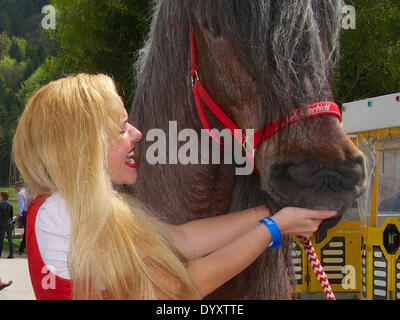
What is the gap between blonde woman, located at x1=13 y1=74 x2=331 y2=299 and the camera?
1.52 meters

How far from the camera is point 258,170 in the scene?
201 cm

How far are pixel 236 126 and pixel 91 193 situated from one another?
0.71 metres

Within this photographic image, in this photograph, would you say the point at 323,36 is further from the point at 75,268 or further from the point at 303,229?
the point at 75,268

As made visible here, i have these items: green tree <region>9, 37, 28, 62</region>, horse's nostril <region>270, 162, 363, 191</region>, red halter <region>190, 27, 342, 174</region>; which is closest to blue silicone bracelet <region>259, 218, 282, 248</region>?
horse's nostril <region>270, 162, 363, 191</region>

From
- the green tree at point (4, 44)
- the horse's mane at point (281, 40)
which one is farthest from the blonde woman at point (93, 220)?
the green tree at point (4, 44)

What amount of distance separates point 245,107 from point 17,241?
15.5 meters

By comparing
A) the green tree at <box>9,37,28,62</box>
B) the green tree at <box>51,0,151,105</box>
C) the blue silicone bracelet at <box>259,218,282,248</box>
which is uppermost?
the green tree at <box>9,37,28,62</box>

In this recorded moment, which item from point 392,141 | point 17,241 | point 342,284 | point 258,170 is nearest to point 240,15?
point 258,170

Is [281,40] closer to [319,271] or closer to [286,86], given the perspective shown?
[286,86]

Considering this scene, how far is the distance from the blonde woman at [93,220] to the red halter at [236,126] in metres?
0.29

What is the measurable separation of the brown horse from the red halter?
0.07 feet

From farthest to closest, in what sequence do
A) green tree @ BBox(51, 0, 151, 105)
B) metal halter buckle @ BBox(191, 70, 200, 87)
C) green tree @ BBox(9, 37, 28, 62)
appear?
green tree @ BBox(9, 37, 28, 62) < green tree @ BBox(51, 0, 151, 105) < metal halter buckle @ BBox(191, 70, 200, 87)

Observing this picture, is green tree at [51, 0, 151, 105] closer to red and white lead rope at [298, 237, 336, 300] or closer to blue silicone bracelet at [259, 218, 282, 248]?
red and white lead rope at [298, 237, 336, 300]

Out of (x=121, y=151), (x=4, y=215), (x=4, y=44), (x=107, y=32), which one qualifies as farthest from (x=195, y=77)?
(x=4, y=44)
